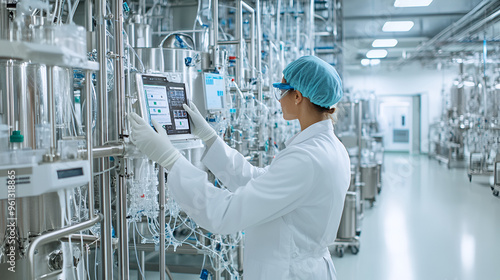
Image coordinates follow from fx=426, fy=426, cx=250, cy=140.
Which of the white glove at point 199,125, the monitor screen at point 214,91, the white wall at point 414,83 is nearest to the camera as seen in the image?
the white glove at point 199,125

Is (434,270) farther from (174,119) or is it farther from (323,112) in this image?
(174,119)

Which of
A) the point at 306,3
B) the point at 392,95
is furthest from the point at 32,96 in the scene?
the point at 392,95

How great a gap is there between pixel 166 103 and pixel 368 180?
15.6 feet

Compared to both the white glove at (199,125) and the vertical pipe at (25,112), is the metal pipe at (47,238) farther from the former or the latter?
the white glove at (199,125)

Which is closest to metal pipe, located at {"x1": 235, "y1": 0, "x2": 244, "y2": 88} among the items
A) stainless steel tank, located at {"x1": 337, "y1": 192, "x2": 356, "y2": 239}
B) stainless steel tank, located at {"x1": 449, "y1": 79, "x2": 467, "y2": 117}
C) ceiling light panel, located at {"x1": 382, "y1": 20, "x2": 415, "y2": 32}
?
stainless steel tank, located at {"x1": 337, "y1": 192, "x2": 356, "y2": 239}

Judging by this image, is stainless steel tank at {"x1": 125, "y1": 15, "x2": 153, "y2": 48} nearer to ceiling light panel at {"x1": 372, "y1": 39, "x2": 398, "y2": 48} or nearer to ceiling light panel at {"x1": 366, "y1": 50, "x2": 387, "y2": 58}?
ceiling light panel at {"x1": 372, "y1": 39, "x2": 398, "y2": 48}

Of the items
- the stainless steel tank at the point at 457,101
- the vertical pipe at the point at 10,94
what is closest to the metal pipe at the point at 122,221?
the vertical pipe at the point at 10,94

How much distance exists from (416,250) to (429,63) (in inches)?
365

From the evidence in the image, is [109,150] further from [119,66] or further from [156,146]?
[119,66]

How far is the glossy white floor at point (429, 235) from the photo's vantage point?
356cm

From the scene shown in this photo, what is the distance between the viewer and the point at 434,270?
3.54 metres

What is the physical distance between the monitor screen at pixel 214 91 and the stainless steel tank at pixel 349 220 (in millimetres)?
2069

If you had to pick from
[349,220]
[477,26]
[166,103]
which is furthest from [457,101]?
[166,103]

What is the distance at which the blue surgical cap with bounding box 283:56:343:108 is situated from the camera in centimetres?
153
